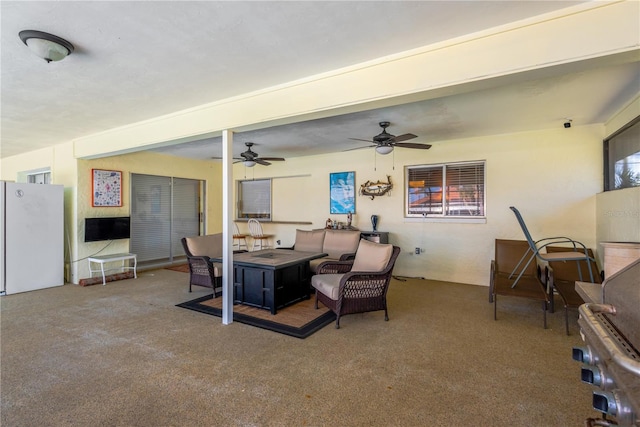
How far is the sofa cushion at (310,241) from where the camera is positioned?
5.25 m

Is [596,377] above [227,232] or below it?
below

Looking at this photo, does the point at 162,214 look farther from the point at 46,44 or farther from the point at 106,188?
the point at 46,44

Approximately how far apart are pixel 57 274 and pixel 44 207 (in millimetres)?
1168

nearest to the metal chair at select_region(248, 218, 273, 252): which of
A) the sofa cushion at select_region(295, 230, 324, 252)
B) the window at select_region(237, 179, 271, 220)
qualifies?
the window at select_region(237, 179, 271, 220)

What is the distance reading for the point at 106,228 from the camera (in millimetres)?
5707

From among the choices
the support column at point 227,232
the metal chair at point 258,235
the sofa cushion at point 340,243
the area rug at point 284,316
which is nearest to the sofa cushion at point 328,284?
the area rug at point 284,316

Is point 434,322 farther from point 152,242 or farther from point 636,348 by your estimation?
point 152,242

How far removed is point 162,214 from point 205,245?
279 centimetres

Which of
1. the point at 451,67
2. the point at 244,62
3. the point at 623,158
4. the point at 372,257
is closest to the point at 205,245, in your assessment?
the point at 372,257

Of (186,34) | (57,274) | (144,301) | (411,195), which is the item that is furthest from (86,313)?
(411,195)

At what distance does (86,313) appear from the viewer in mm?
3814

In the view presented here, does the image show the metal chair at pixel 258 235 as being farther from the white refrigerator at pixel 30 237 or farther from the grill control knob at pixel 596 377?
the grill control knob at pixel 596 377

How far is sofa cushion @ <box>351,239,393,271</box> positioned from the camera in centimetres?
357

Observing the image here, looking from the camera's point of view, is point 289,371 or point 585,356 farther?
point 289,371
